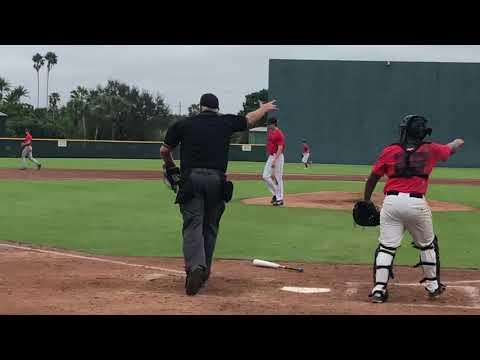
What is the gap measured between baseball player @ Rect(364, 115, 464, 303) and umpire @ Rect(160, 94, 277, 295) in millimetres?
1508

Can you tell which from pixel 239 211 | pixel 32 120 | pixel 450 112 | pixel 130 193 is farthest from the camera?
pixel 32 120

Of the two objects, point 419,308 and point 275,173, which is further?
point 275,173

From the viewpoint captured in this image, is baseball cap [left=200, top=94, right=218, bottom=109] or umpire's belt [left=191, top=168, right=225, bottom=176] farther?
baseball cap [left=200, top=94, right=218, bottom=109]

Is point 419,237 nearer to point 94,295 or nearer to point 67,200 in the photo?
point 94,295

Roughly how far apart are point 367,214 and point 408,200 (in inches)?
30.7

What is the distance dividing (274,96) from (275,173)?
3575 cm

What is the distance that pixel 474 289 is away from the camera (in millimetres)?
7703

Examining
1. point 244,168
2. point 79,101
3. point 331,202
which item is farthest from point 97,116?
point 331,202

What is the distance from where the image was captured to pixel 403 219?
6.88m

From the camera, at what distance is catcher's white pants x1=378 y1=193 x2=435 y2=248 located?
6820 mm

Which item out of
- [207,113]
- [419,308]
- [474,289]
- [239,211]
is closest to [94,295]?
[207,113]

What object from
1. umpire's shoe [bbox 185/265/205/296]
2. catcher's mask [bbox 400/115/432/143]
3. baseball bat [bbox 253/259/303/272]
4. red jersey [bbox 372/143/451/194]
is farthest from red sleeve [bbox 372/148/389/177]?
baseball bat [bbox 253/259/303/272]

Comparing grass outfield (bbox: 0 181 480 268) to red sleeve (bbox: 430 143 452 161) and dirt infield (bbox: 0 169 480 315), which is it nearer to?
dirt infield (bbox: 0 169 480 315)

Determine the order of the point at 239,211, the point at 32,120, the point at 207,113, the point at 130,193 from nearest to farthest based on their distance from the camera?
the point at 207,113 → the point at 239,211 → the point at 130,193 → the point at 32,120
